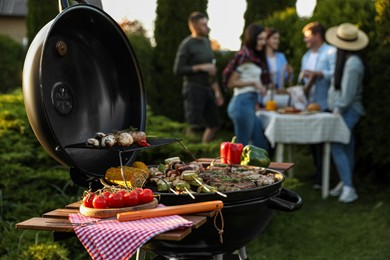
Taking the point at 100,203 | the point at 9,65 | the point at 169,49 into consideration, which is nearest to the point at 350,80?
the point at 100,203

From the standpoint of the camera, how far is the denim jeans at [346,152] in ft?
22.3

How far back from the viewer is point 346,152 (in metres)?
7.04

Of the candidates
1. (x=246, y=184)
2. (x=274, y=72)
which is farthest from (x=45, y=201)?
(x=274, y=72)

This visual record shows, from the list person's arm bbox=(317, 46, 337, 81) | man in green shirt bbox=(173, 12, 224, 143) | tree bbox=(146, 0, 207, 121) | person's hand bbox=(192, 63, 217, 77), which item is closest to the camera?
person's arm bbox=(317, 46, 337, 81)

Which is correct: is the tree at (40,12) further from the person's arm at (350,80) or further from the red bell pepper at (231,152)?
the red bell pepper at (231,152)

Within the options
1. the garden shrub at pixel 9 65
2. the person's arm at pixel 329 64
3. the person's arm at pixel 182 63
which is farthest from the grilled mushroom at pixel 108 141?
the garden shrub at pixel 9 65

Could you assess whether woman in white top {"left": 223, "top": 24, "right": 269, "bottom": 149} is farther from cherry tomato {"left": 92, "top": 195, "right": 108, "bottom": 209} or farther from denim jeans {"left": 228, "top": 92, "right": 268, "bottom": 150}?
cherry tomato {"left": 92, "top": 195, "right": 108, "bottom": 209}

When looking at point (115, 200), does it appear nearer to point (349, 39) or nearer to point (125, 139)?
point (125, 139)

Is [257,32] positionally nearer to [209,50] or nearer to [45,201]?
[209,50]

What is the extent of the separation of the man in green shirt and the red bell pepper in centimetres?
443

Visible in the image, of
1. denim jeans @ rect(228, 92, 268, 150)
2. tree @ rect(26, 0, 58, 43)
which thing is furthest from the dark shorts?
tree @ rect(26, 0, 58, 43)

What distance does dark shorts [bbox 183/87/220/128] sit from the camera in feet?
28.3

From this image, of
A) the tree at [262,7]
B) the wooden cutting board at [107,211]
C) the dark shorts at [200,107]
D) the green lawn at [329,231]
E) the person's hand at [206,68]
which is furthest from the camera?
the tree at [262,7]

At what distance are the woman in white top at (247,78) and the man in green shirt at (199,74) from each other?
1.45 metres
